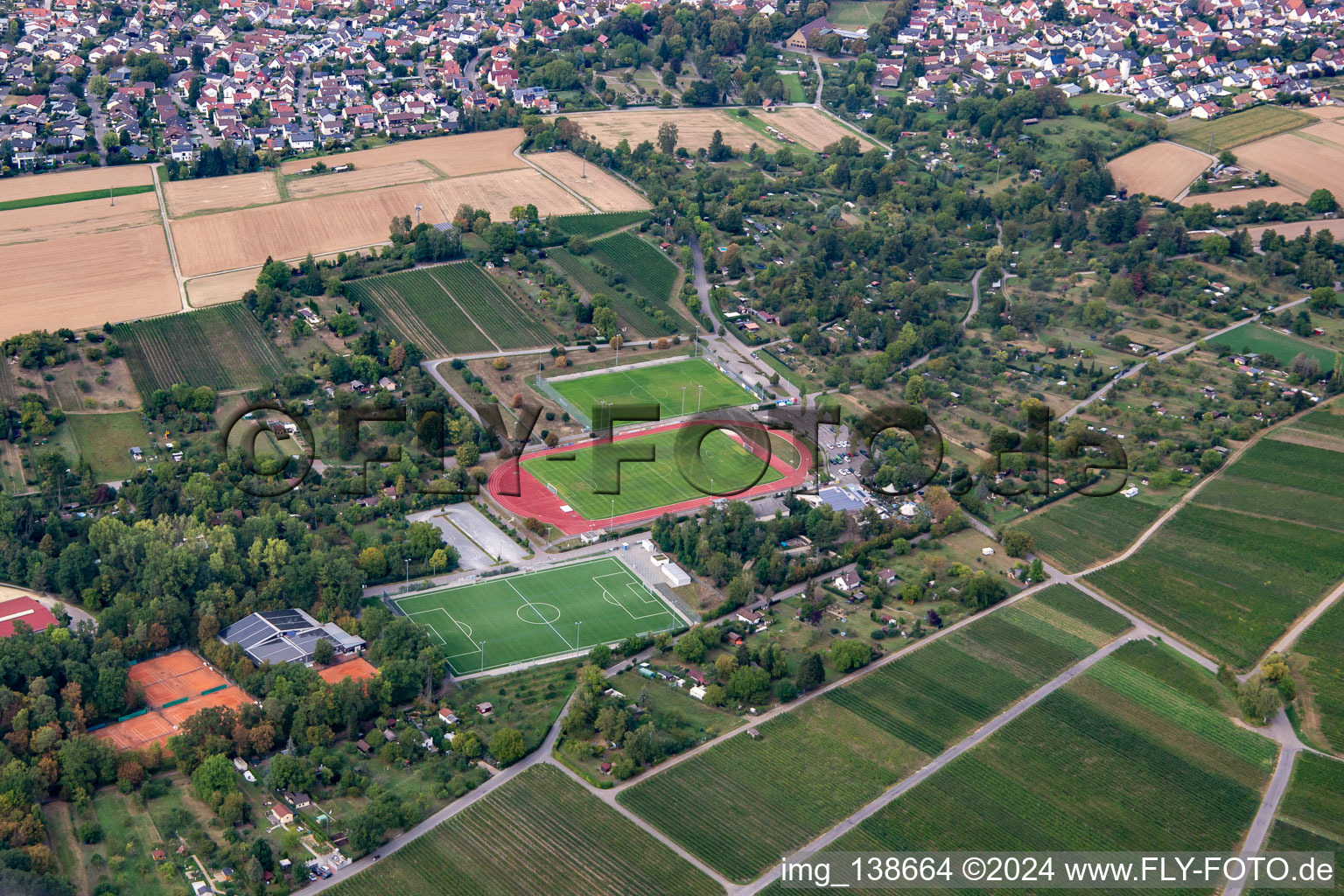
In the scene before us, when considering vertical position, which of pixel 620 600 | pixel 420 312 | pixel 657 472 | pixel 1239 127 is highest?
pixel 1239 127

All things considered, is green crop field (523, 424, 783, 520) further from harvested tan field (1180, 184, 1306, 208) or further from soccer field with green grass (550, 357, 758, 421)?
harvested tan field (1180, 184, 1306, 208)

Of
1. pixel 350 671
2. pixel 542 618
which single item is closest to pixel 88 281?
pixel 350 671

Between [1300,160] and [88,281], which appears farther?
[1300,160]

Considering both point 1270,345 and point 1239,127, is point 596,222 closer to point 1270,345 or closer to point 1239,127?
point 1270,345

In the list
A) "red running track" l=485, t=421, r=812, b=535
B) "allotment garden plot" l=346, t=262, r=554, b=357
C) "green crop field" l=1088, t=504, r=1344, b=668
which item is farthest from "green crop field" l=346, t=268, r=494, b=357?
"green crop field" l=1088, t=504, r=1344, b=668

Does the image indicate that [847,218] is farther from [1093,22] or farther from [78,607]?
[78,607]

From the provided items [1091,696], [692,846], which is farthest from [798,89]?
[692,846]

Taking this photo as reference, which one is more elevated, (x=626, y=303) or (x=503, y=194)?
(x=503, y=194)
